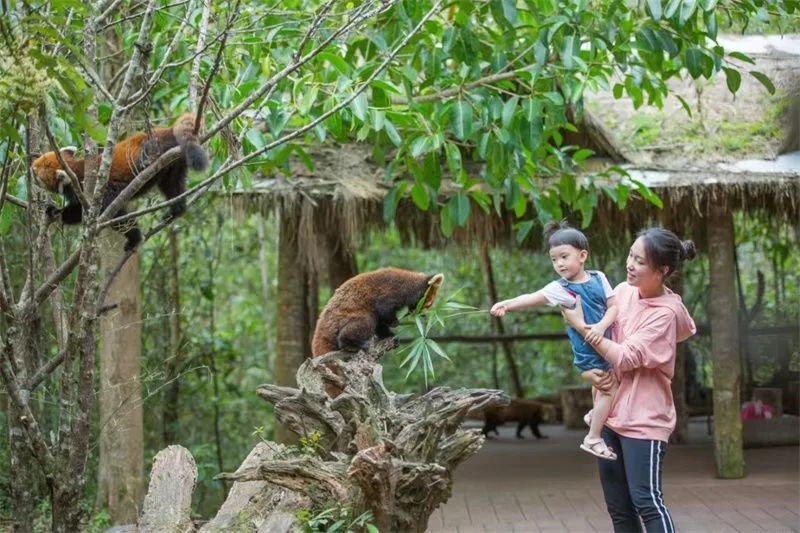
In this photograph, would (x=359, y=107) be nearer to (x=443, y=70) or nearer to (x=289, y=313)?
(x=443, y=70)

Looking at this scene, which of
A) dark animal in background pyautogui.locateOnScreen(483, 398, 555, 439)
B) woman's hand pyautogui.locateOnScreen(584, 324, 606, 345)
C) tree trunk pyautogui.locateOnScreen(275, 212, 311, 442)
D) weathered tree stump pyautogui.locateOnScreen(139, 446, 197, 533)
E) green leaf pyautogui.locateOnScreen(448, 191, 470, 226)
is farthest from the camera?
dark animal in background pyautogui.locateOnScreen(483, 398, 555, 439)

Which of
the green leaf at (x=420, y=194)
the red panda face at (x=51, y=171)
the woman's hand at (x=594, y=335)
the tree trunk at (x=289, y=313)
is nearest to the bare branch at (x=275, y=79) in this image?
the woman's hand at (x=594, y=335)

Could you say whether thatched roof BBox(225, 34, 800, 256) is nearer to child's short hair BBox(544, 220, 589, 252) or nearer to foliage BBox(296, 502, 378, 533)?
foliage BBox(296, 502, 378, 533)

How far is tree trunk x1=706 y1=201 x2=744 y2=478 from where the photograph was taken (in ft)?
25.3

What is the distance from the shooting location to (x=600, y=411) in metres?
3.38

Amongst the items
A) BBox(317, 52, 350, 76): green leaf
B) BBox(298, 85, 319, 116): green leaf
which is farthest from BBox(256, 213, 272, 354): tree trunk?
BBox(317, 52, 350, 76): green leaf

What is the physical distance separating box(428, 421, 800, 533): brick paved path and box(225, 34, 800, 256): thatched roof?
6.84ft

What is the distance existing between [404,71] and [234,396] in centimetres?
625

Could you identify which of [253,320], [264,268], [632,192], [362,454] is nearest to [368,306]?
[362,454]

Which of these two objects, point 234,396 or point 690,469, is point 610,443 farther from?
point 234,396

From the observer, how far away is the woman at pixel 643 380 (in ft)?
10.7

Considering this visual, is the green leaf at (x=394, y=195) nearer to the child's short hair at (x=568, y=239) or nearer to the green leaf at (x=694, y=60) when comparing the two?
the green leaf at (x=694, y=60)

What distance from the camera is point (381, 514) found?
3664 mm

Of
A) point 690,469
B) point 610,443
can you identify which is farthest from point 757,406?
point 610,443
